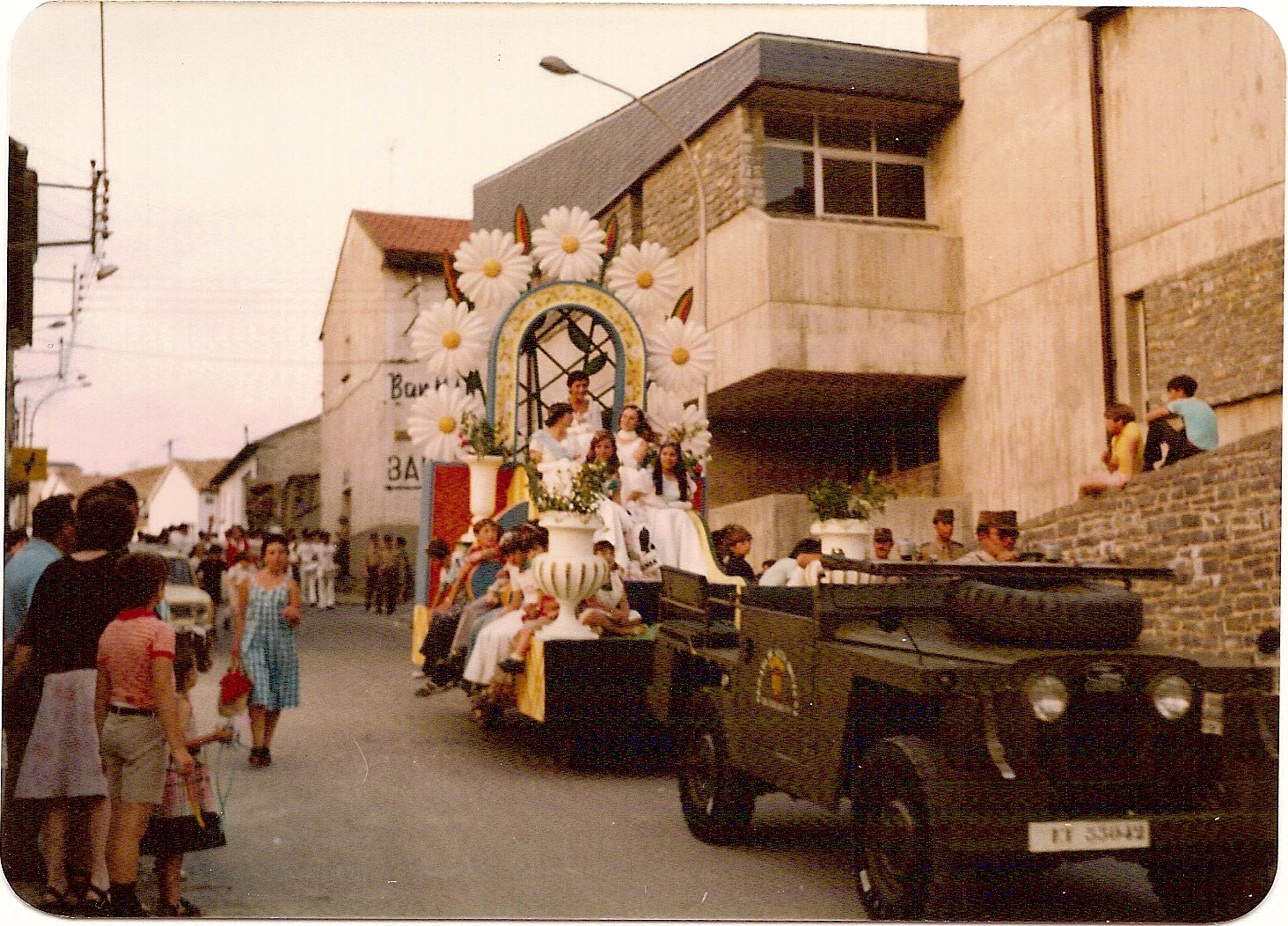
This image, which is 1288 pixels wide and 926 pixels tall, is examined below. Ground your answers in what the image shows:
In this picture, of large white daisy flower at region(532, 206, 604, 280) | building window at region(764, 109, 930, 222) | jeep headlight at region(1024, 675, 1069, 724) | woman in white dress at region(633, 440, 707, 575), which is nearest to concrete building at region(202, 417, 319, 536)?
woman in white dress at region(633, 440, 707, 575)

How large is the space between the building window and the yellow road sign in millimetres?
9423

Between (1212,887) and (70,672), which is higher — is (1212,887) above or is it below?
below

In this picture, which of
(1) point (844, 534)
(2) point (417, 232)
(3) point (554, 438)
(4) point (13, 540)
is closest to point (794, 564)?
(1) point (844, 534)

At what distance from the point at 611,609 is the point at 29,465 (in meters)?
3.30

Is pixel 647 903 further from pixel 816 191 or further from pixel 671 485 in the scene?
pixel 816 191

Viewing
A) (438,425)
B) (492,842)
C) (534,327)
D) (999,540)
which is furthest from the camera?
(534,327)

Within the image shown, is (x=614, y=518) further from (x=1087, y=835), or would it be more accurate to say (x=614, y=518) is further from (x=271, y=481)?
(x=1087, y=835)

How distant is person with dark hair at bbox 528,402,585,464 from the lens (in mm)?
9484

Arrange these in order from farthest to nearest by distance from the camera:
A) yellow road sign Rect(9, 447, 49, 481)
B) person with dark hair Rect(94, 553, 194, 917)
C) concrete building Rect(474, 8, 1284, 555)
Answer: concrete building Rect(474, 8, 1284, 555) < yellow road sign Rect(9, 447, 49, 481) < person with dark hair Rect(94, 553, 194, 917)

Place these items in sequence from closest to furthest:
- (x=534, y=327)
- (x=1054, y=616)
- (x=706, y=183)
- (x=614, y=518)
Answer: (x=1054, y=616)
(x=614, y=518)
(x=534, y=327)
(x=706, y=183)

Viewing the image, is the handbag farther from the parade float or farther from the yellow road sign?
the parade float

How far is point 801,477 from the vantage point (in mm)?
10789

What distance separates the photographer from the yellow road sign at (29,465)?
22.2 feet

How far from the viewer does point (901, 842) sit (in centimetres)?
456
